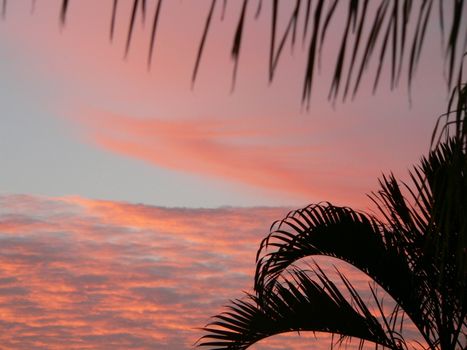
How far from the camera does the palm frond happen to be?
6.18 meters

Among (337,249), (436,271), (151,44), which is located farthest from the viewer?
(337,249)

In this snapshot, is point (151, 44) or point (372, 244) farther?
point (372, 244)

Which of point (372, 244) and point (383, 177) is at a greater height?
point (383, 177)

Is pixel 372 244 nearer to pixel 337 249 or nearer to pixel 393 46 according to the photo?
pixel 337 249

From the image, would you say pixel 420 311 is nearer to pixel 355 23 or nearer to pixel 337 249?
pixel 337 249

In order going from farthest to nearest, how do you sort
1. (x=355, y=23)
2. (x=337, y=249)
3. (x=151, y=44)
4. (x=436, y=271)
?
1. (x=337, y=249)
2. (x=436, y=271)
3. (x=355, y=23)
4. (x=151, y=44)

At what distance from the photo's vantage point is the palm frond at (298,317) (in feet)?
20.3

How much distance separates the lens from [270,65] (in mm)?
1330

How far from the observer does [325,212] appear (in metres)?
6.45

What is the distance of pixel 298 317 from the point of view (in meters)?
6.24

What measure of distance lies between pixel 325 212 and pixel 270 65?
17.0 feet

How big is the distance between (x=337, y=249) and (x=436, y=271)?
2.56 feet

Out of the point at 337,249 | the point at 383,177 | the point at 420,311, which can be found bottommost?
the point at 420,311

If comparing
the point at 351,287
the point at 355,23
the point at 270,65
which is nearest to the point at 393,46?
the point at 355,23
